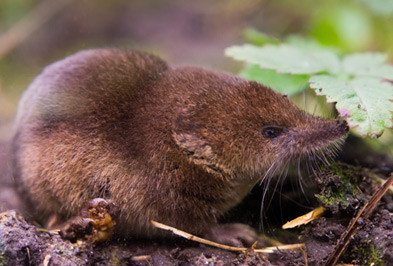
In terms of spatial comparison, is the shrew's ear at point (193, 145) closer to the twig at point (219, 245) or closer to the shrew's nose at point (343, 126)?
the twig at point (219, 245)

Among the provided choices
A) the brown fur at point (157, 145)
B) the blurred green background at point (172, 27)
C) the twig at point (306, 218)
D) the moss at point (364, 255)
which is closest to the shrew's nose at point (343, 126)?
the brown fur at point (157, 145)

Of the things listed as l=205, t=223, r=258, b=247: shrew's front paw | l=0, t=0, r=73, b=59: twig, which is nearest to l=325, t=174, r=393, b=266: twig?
l=205, t=223, r=258, b=247: shrew's front paw

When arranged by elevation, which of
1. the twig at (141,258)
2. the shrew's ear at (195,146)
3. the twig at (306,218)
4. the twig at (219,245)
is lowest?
the twig at (141,258)

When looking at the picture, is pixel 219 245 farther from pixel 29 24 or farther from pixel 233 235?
pixel 29 24

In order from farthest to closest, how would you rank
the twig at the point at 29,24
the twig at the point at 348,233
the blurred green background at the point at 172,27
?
the twig at the point at 29,24, the blurred green background at the point at 172,27, the twig at the point at 348,233

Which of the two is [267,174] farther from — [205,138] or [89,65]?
[89,65]

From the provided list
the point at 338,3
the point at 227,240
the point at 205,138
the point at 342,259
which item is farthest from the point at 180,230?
→ the point at 338,3

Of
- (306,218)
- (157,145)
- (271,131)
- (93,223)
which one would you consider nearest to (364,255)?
(306,218)

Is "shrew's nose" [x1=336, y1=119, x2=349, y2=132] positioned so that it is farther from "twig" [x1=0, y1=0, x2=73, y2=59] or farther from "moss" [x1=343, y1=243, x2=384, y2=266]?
"twig" [x1=0, y1=0, x2=73, y2=59]
